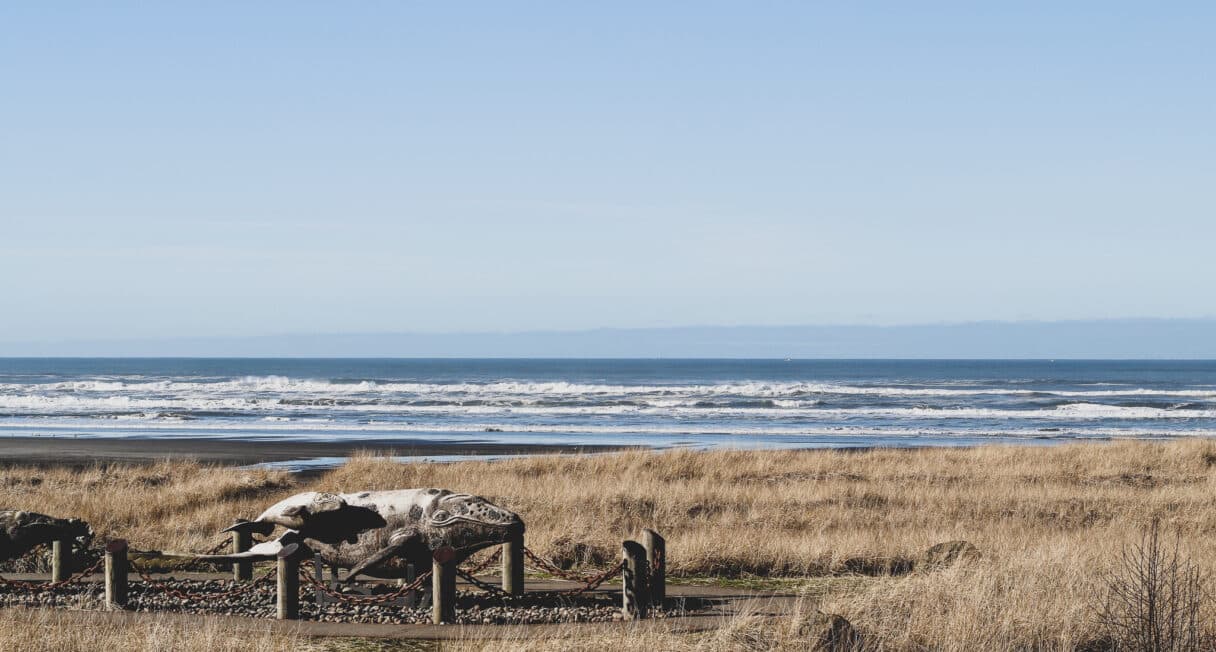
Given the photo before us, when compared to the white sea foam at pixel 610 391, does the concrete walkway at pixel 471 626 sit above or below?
above

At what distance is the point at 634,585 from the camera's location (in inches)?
410

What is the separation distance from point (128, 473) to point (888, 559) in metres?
16.2

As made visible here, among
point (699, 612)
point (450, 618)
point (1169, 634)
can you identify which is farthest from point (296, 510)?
point (1169, 634)

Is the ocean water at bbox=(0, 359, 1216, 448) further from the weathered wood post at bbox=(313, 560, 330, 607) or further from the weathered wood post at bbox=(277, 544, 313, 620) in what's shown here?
the weathered wood post at bbox=(277, 544, 313, 620)

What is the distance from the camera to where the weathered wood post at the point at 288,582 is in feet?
33.5

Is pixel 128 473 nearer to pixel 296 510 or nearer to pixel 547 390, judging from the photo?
pixel 296 510

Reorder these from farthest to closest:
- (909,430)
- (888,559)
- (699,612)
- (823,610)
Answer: (909,430) < (888,559) < (699,612) < (823,610)

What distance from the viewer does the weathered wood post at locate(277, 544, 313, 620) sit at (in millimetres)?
10211

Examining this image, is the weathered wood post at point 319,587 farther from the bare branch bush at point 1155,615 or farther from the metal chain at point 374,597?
the bare branch bush at point 1155,615

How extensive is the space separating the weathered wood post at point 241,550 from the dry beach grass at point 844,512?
116 inches

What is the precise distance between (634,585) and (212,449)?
28.7 m

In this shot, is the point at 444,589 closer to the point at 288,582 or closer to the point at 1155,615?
the point at 288,582

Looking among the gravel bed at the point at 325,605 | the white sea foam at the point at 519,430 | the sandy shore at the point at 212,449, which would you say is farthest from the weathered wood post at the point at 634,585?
the white sea foam at the point at 519,430

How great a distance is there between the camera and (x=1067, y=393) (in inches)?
3059
